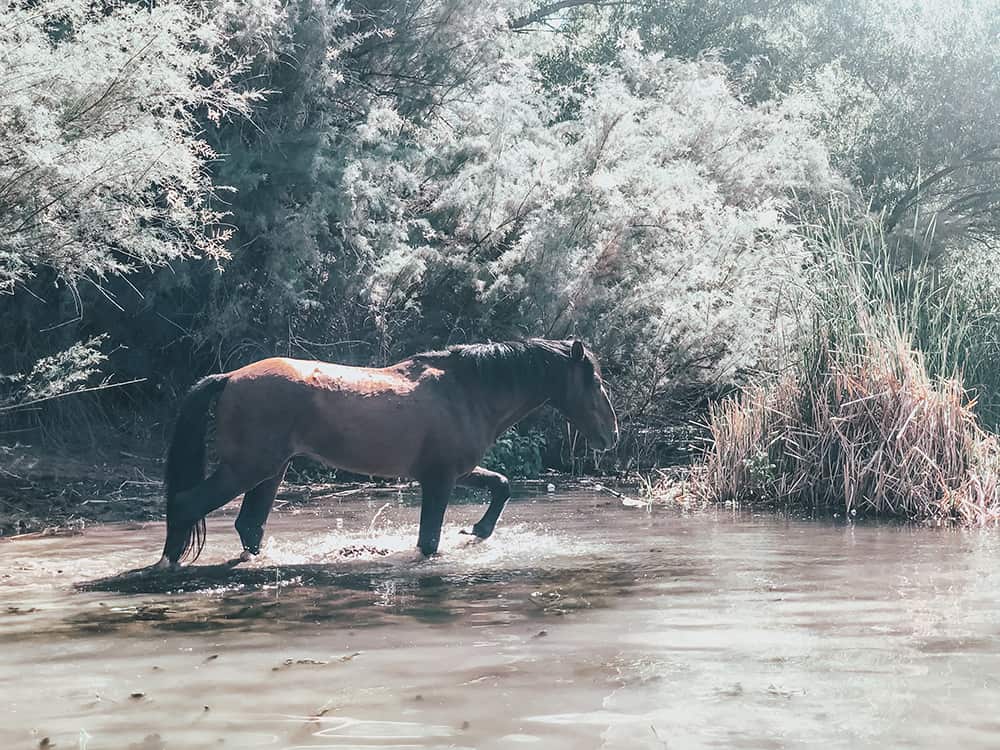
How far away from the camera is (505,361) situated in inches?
367

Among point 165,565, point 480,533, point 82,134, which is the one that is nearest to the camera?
point 165,565

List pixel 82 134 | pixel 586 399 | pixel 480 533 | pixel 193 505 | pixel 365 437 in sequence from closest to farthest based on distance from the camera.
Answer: pixel 193 505, pixel 365 437, pixel 82 134, pixel 480 533, pixel 586 399

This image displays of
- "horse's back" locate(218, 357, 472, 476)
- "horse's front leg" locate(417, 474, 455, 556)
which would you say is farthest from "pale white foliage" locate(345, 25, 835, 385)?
"horse's front leg" locate(417, 474, 455, 556)

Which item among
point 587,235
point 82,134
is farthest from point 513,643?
point 587,235

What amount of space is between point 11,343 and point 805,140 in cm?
1227

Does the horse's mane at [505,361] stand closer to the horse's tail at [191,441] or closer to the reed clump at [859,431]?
the horse's tail at [191,441]

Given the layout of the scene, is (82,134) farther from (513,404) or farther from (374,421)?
(513,404)

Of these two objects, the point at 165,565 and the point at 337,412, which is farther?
→ the point at 337,412

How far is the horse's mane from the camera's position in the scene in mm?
9258

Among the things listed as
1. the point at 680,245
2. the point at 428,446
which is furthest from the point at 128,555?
the point at 680,245

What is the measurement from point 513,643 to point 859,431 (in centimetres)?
603

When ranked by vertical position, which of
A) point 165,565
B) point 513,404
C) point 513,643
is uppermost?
point 513,404

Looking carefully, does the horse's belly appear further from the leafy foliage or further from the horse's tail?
the leafy foliage

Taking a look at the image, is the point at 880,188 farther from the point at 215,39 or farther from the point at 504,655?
the point at 504,655
